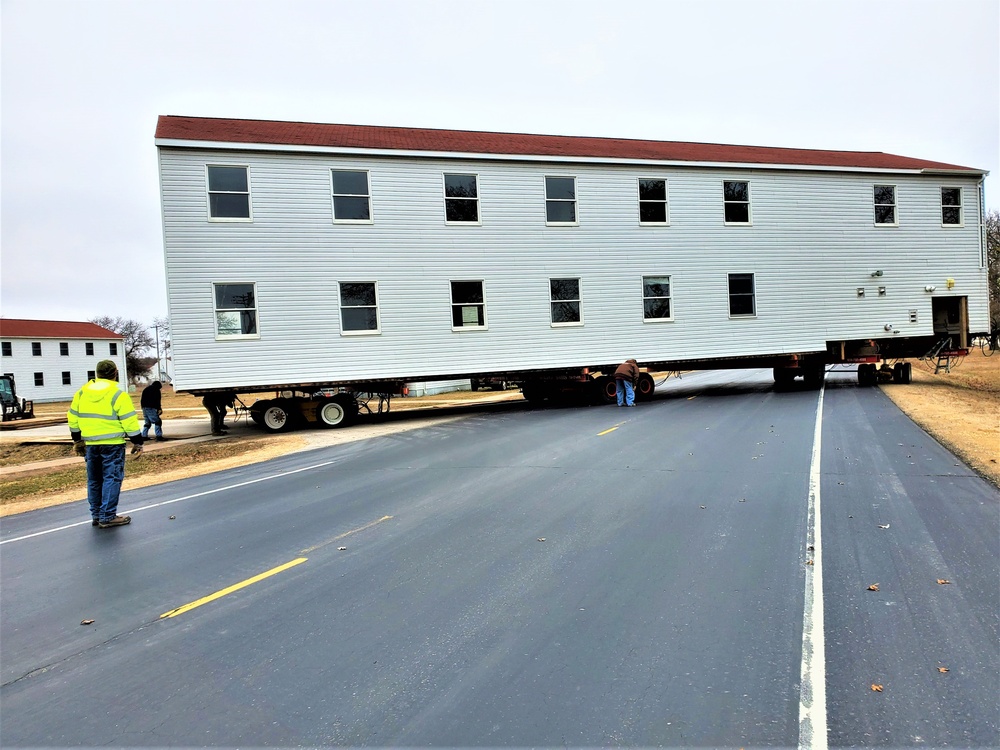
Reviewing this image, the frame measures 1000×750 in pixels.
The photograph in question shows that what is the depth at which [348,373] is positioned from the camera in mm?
17594

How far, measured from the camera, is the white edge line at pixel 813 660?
294 cm

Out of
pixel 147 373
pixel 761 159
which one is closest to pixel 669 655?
pixel 761 159

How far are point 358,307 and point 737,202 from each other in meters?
13.3

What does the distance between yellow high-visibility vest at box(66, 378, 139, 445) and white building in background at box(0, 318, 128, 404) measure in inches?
2326

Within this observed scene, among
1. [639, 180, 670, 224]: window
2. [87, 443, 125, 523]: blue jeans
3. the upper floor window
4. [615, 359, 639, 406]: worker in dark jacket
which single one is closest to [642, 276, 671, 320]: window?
[639, 180, 670, 224]: window

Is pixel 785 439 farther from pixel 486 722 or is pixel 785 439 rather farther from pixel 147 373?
pixel 147 373

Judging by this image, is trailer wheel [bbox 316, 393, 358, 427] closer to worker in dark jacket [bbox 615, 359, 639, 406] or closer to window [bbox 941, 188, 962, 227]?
worker in dark jacket [bbox 615, 359, 639, 406]

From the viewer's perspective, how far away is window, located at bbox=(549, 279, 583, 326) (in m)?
19.6

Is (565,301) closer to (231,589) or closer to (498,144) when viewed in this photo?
(498,144)

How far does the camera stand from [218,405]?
695 inches

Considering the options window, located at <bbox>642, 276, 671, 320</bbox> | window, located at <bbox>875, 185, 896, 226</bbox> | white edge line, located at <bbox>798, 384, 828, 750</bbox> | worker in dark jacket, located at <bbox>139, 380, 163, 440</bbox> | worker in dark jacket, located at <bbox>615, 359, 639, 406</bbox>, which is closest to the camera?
white edge line, located at <bbox>798, 384, 828, 750</bbox>

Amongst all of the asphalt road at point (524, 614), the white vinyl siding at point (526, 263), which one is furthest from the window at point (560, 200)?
the asphalt road at point (524, 614)

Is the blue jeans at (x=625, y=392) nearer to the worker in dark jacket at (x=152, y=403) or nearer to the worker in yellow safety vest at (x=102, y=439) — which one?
the worker in dark jacket at (x=152, y=403)

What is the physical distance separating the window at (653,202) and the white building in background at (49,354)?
56004 millimetres
